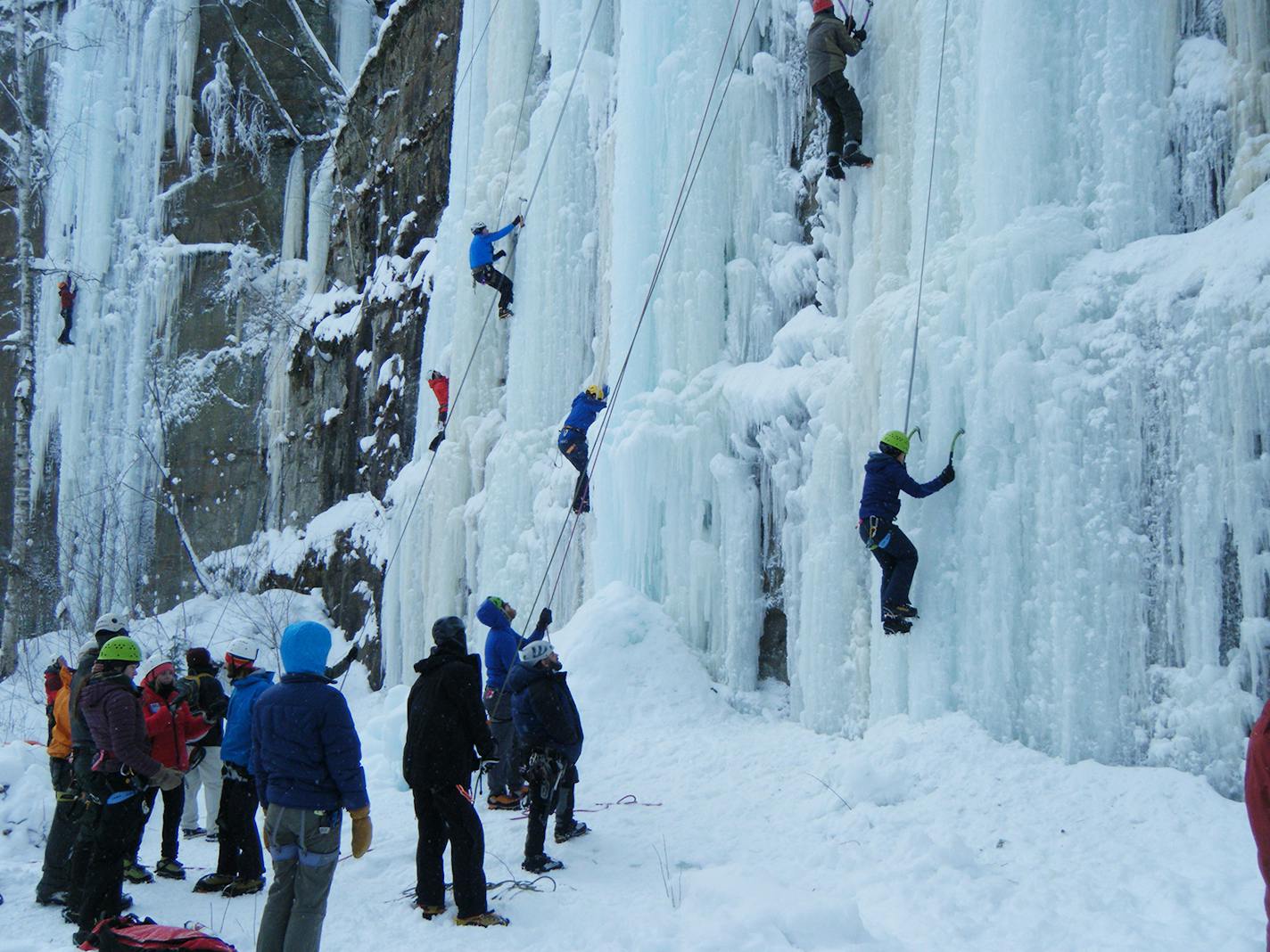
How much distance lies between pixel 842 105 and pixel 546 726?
16.5 ft

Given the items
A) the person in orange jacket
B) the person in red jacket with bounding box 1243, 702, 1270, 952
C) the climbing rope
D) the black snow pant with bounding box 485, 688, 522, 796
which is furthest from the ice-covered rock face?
the person in orange jacket

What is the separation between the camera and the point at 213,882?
18.9ft

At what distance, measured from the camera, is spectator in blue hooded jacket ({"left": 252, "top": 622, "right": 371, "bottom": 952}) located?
416 cm

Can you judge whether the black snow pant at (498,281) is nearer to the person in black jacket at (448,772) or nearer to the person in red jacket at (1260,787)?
the person in black jacket at (448,772)

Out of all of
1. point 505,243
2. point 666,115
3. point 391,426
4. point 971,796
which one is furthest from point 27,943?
point 391,426

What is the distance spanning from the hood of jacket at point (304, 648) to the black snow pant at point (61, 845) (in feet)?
7.32

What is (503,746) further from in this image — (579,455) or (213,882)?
(579,455)

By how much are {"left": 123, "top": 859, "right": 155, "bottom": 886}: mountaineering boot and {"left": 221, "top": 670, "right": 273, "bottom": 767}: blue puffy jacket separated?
0.95 meters

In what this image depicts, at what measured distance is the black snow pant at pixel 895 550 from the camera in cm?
661

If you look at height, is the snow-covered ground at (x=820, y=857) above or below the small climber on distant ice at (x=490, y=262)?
below

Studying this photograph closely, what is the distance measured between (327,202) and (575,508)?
14.3m

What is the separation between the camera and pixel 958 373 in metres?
6.72

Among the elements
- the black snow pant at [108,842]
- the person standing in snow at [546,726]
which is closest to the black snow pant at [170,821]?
the black snow pant at [108,842]

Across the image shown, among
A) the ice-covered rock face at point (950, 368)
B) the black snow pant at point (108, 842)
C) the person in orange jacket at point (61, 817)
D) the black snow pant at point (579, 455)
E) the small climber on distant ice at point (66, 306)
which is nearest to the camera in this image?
the black snow pant at point (108, 842)
